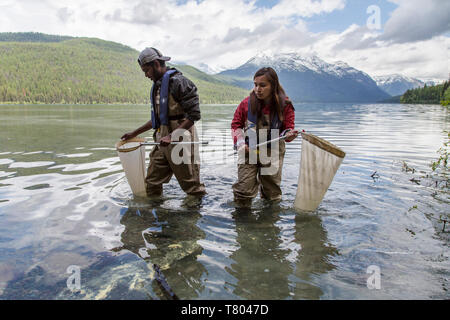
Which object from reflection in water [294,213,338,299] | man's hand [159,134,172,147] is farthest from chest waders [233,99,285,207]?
man's hand [159,134,172,147]

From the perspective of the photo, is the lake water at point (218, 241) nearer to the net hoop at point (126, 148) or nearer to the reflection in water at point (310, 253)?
the reflection in water at point (310, 253)

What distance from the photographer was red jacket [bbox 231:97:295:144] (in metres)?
5.25

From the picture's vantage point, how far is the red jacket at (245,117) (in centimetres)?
525

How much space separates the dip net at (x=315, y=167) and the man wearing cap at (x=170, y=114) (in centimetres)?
209

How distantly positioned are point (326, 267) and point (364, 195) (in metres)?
3.64

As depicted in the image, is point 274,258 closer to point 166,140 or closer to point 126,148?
point 166,140

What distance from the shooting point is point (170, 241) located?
4.44 m

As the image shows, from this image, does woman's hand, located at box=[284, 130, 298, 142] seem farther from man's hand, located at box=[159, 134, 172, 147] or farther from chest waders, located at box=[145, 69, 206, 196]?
man's hand, located at box=[159, 134, 172, 147]

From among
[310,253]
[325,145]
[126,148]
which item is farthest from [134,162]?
[310,253]

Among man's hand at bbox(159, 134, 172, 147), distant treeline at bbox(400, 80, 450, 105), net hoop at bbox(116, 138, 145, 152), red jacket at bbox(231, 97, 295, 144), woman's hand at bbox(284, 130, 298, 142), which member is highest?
distant treeline at bbox(400, 80, 450, 105)

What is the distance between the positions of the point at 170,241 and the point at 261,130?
2441 mm

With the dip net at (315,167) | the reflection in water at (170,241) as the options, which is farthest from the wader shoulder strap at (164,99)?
the dip net at (315,167)

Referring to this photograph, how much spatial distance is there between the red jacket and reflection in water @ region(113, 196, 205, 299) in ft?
5.74
